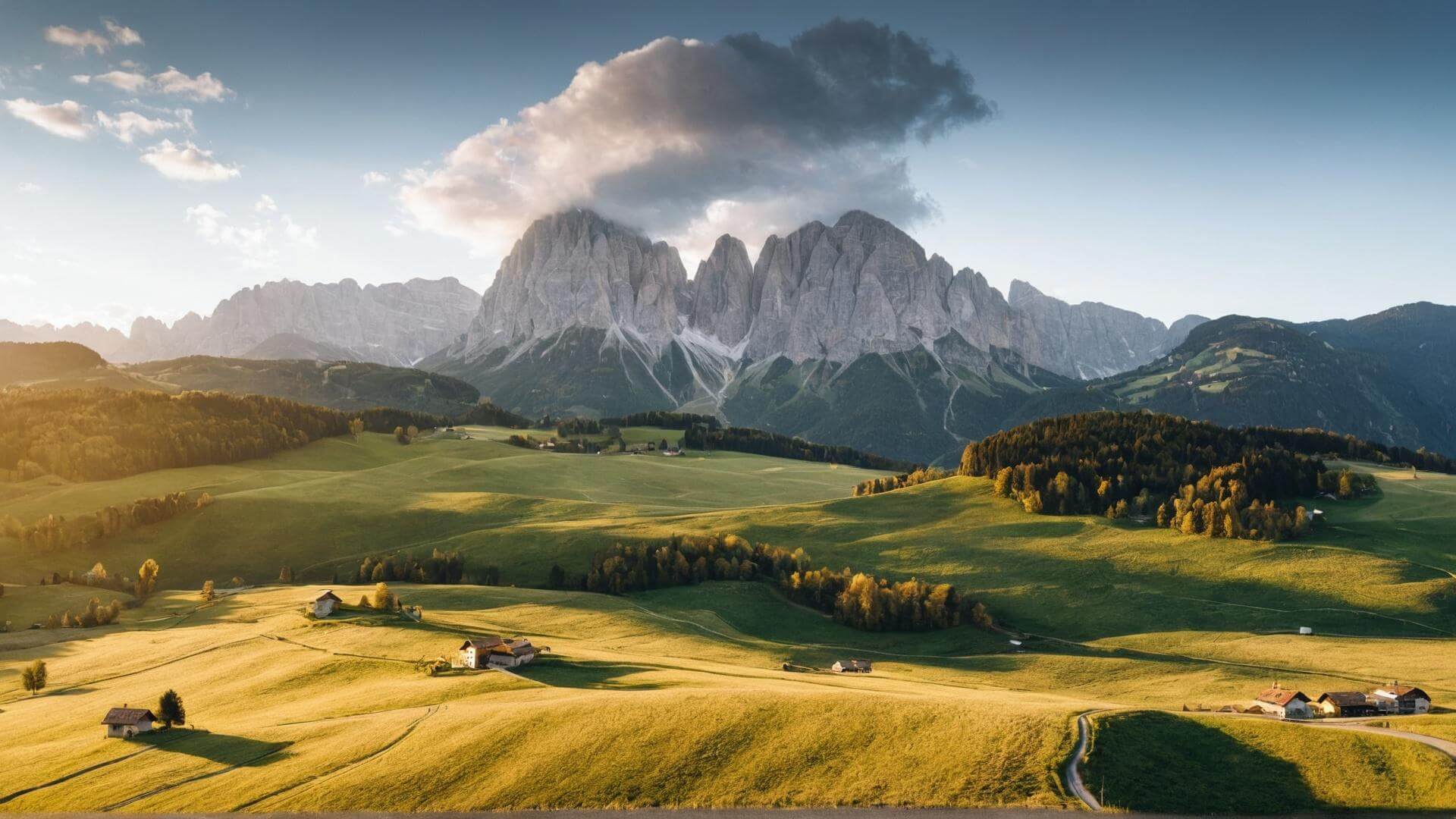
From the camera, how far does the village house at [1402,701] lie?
65.0 metres

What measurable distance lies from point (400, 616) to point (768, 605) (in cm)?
4828

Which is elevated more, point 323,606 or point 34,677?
point 323,606

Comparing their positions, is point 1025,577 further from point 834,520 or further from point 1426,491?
point 1426,491

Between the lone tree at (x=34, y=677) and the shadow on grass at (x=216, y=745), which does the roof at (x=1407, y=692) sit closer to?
the shadow on grass at (x=216, y=745)

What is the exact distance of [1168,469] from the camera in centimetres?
16038

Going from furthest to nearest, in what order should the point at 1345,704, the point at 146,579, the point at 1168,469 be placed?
1. the point at 1168,469
2. the point at 146,579
3. the point at 1345,704

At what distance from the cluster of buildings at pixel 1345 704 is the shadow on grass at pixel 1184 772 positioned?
599 inches

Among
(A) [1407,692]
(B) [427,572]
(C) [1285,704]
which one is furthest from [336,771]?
(B) [427,572]

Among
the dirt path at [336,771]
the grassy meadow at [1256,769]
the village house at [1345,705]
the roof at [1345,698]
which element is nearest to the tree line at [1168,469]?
the roof at [1345,698]

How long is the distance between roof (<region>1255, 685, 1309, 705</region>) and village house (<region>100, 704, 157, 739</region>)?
84818 millimetres

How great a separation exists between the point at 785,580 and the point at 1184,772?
7913 cm

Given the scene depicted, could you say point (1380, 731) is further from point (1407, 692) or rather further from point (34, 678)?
point (34, 678)

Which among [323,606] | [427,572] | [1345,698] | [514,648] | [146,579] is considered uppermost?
[514,648]

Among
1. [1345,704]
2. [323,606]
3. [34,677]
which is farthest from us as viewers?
[323,606]
